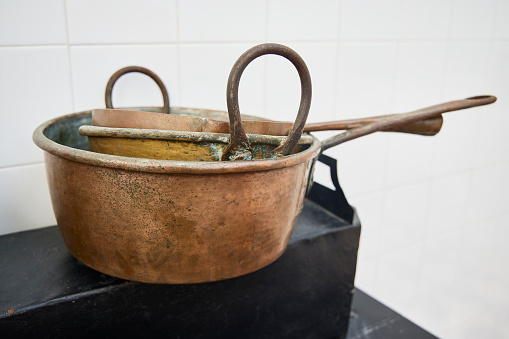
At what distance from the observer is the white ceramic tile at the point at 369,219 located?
134 cm

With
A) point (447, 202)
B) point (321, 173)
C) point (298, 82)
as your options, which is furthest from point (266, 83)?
point (447, 202)

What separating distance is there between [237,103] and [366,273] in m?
1.17

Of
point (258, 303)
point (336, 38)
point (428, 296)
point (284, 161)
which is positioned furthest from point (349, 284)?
point (428, 296)

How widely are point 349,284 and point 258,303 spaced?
0.24 meters

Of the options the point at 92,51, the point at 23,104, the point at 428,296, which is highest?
the point at 92,51

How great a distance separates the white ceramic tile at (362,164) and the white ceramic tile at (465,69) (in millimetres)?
Answer: 373

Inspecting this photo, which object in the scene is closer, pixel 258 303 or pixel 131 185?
pixel 131 185

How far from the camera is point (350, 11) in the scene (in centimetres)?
112

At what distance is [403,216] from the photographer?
4.81ft

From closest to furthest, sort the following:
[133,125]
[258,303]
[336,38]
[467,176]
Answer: [133,125] < [258,303] < [336,38] < [467,176]

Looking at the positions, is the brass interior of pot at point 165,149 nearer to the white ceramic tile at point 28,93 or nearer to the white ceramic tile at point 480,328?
the white ceramic tile at point 28,93

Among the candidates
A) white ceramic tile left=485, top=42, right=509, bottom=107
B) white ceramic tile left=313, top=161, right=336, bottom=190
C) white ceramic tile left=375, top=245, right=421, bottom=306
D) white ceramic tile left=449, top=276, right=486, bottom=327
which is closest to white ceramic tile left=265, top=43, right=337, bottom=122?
white ceramic tile left=313, top=161, right=336, bottom=190

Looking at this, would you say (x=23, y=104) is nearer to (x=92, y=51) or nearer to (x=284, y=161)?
(x=92, y=51)

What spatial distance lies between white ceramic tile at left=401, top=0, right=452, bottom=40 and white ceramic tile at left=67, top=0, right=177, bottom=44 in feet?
2.61
